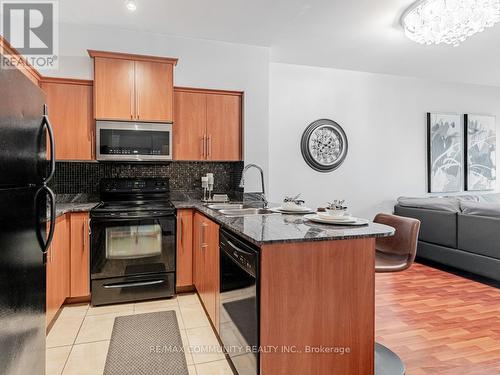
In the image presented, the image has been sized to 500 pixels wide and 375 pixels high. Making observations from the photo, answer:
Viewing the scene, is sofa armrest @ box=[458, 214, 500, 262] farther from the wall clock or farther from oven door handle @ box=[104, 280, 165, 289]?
oven door handle @ box=[104, 280, 165, 289]

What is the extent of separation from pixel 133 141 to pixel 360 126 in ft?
10.8

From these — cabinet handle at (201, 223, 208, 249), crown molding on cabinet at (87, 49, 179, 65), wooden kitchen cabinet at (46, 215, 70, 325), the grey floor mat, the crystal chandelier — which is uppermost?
the crystal chandelier

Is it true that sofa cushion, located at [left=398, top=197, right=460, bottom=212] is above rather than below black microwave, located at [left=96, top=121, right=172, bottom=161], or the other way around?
below

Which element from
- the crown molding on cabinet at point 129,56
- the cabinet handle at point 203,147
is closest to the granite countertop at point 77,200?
the cabinet handle at point 203,147

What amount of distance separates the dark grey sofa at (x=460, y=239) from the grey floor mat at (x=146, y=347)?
11.1 ft

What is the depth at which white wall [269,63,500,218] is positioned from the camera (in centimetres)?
452

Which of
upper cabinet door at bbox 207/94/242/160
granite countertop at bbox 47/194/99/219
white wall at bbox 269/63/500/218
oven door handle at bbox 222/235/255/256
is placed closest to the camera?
oven door handle at bbox 222/235/255/256

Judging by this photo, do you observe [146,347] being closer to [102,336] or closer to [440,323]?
[102,336]

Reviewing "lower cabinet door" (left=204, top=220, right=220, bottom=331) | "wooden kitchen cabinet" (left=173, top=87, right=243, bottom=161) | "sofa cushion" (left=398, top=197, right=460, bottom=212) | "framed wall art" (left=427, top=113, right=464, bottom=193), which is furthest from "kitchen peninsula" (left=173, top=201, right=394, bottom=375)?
"framed wall art" (left=427, top=113, right=464, bottom=193)

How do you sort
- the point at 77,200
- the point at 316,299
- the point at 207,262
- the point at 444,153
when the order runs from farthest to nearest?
the point at 444,153, the point at 77,200, the point at 207,262, the point at 316,299

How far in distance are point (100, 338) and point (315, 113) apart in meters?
3.72

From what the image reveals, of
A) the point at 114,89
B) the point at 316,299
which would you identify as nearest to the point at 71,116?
the point at 114,89

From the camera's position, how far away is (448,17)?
9.10 ft

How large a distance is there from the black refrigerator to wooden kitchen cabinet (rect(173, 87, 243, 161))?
1.97m
